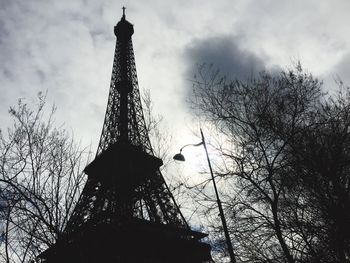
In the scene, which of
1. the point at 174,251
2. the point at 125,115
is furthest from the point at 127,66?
the point at 174,251

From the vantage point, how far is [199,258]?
29.0 metres

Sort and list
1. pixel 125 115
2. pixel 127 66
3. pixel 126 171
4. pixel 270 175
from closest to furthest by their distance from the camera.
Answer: pixel 270 175, pixel 126 171, pixel 125 115, pixel 127 66

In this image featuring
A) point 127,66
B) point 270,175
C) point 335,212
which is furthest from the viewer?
point 127,66

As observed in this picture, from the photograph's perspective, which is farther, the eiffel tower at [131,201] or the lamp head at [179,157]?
the eiffel tower at [131,201]

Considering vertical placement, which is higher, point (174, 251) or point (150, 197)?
point (150, 197)

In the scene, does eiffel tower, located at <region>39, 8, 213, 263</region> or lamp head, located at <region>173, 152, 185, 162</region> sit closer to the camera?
lamp head, located at <region>173, 152, 185, 162</region>

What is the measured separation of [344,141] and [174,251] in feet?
68.7

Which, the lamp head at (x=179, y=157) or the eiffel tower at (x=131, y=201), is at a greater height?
the eiffel tower at (x=131, y=201)

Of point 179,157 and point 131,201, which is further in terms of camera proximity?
point 131,201

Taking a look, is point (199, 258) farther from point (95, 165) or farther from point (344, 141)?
point (344, 141)

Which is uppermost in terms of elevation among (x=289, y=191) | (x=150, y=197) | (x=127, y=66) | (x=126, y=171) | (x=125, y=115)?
(x=127, y=66)

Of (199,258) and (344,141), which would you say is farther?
(199,258)

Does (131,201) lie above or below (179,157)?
above

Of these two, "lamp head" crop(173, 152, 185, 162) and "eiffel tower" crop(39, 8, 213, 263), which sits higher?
"eiffel tower" crop(39, 8, 213, 263)
